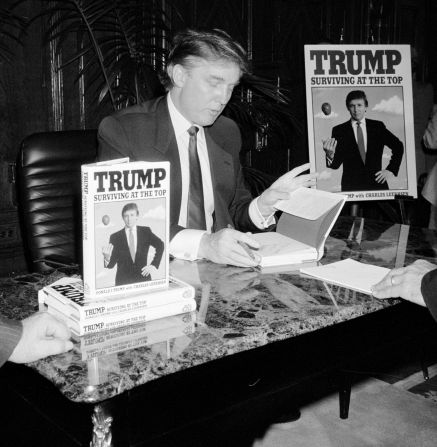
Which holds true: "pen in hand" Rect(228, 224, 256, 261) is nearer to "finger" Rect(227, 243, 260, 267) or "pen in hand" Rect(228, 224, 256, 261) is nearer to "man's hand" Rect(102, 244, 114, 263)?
"finger" Rect(227, 243, 260, 267)

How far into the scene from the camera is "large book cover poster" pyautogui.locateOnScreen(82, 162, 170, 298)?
3.75 feet

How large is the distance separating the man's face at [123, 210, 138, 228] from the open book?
1.91 ft

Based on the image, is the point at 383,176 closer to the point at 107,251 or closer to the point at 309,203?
the point at 309,203

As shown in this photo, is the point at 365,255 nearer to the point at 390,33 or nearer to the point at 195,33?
the point at 195,33

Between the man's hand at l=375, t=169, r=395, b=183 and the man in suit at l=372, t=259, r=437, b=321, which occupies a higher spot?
the man's hand at l=375, t=169, r=395, b=183

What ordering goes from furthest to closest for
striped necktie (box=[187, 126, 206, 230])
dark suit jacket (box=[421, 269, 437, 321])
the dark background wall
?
the dark background wall
striped necktie (box=[187, 126, 206, 230])
dark suit jacket (box=[421, 269, 437, 321])

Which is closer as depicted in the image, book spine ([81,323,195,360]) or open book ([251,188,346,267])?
book spine ([81,323,195,360])

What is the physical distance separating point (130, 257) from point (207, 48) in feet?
3.35

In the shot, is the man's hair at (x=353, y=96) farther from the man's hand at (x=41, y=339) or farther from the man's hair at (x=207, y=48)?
the man's hand at (x=41, y=339)

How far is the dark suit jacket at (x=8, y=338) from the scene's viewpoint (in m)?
1.06

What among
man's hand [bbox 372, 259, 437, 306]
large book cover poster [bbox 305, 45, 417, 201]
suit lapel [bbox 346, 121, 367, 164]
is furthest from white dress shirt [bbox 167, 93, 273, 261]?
suit lapel [bbox 346, 121, 367, 164]

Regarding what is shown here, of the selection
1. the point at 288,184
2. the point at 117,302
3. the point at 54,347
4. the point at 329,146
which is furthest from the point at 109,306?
the point at 329,146

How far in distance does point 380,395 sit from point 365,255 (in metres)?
1.15

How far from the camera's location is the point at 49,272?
5.47 feet
